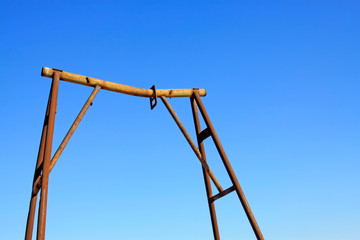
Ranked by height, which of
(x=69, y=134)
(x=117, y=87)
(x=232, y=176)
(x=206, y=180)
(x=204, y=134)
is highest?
(x=117, y=87)

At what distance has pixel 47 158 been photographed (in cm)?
570

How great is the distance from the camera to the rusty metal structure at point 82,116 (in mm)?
5660

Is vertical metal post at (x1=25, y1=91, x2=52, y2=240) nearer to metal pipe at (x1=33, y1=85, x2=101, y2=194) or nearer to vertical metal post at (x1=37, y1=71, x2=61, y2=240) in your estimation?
metal pipe at (x1=33, y1=85, x2=101, y2=194)

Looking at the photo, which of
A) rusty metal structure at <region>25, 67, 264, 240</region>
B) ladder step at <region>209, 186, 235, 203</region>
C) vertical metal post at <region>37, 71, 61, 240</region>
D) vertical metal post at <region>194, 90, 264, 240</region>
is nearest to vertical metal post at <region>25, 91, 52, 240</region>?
rusty metal structure at <region>25, 67, 264, 240</region>

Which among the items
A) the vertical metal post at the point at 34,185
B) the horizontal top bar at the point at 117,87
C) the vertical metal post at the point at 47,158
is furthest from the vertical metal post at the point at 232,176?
the vertical metal post at the point at 34,185

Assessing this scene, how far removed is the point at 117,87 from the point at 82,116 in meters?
1.11

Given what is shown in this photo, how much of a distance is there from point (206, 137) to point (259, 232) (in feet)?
7.44

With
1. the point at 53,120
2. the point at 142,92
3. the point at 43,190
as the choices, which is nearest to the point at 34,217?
the point at 43,190

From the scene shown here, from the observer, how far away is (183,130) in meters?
7.81

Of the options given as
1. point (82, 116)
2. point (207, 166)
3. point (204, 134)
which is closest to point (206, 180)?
point (207, 166)

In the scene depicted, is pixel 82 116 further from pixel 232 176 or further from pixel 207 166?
pixel 232 176

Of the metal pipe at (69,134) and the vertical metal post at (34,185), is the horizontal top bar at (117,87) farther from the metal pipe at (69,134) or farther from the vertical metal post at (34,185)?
the vertical metal post at (34,185)

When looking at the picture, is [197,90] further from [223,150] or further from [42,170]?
[42,170]

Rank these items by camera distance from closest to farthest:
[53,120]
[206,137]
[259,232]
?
[53,120]
[259,232]
[206,137]
